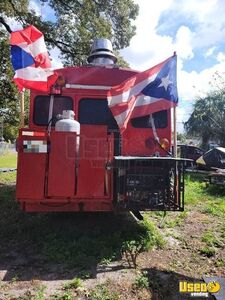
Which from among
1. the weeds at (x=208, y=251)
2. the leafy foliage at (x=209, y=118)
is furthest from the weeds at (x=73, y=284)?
the leafy foliage at (x=209, y=118)

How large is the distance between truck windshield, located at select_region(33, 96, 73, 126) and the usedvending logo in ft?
13.1

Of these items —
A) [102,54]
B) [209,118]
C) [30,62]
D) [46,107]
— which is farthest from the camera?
[209,118]

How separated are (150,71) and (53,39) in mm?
10198

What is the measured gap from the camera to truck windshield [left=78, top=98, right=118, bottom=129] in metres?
7.27

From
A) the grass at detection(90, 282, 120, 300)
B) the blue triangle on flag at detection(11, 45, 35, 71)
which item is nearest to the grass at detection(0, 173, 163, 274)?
the grass at detection(90, 282, 120, 300)

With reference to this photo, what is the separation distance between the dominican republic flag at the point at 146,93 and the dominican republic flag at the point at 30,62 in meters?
1.27

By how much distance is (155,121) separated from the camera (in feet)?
24.3

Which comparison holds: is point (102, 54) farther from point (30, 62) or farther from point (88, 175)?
point (88, 175)

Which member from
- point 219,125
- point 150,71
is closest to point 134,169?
point 150,71

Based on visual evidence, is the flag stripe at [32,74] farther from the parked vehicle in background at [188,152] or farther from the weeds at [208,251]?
the parked vehicle in background at [188,152]

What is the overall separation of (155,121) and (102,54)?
209 centimetres

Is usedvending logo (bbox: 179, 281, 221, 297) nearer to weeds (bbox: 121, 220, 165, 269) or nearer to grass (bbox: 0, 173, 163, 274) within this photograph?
weeds (bbox: 121, 220, 165, 269)

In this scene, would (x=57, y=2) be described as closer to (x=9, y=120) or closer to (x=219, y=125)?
(x=9, y=120)

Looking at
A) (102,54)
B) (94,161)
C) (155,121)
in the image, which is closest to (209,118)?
(102,54)
